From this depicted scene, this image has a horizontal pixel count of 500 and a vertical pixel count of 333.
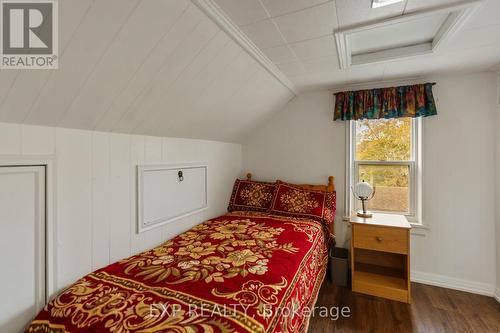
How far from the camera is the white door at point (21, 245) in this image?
3.59 feet

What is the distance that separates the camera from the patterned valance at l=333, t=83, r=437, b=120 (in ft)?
7.43

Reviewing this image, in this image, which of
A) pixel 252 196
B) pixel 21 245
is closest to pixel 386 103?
pixel 252 196

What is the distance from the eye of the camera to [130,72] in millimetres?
1274

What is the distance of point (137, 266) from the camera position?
1413mm

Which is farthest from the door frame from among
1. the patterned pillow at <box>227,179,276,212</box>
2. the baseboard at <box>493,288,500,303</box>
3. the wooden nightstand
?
the baseboard at <box>493,288,500,303</box>

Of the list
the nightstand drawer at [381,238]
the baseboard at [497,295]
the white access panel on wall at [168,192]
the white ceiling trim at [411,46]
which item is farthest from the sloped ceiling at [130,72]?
the baseboard at [497,295]

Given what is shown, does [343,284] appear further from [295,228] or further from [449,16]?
[449,16]

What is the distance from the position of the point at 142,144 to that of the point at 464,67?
2.82 m

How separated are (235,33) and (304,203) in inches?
67.8

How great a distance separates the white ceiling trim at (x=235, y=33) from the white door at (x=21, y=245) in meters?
1.20

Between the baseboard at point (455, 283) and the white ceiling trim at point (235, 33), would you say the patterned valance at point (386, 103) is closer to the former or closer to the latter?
the white ceiling trim at point (235, 33)

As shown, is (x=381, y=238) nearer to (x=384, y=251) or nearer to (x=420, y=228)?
(x=384, y=251)

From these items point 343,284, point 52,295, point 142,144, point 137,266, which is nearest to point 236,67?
point 142,144

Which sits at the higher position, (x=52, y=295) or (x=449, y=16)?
(x=449, y=16)
